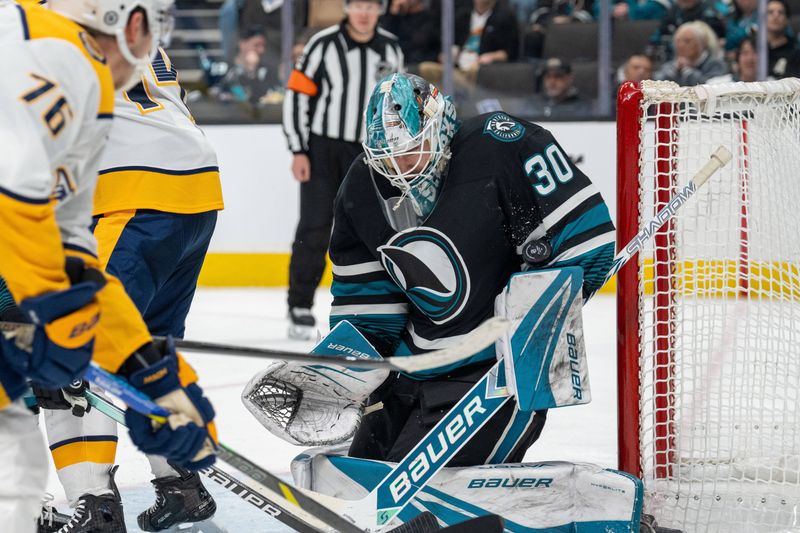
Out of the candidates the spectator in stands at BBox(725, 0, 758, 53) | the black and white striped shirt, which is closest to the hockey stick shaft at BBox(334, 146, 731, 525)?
the black and white striped shirt

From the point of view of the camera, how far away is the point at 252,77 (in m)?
6.59

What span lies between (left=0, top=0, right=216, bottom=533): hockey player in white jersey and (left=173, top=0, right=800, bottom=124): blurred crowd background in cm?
481

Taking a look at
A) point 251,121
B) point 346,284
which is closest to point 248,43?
point 251,121

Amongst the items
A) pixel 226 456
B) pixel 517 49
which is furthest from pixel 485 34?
pixel 226 456

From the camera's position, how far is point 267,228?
6.39m

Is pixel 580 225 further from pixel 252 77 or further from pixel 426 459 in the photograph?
pixel 252 77

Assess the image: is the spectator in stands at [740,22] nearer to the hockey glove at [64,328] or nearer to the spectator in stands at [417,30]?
the spectator in stands at [417,30]

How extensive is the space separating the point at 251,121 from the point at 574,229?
433 cm

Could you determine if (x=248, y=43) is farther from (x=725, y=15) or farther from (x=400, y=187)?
(x=400, y=187)

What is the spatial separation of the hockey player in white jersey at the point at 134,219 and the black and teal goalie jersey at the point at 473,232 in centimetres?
32

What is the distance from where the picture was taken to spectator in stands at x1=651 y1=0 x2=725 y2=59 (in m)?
6.38

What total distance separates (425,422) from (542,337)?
328 millimetres

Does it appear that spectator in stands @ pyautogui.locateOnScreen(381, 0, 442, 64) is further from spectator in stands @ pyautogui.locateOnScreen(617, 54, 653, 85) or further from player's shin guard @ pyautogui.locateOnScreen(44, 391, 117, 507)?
player's shin guard @ pyautogui.locateOnScreen(44, 391, 117, 507)

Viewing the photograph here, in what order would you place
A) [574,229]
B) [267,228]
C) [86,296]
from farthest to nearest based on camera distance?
1. [267,228]
2. [574,229]
3. [86,296]
